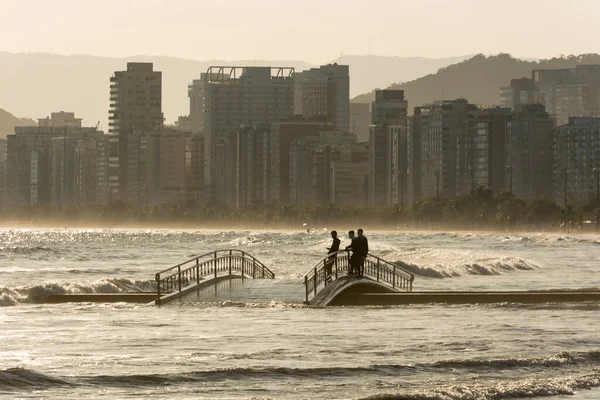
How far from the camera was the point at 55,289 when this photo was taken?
55.9 metres

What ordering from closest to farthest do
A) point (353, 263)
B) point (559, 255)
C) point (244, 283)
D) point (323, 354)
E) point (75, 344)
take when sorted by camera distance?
1. point (323, 354)
2. point (75, 344)
3. point (353, 263)
4. point (244, 283)
5. point (559, 255)

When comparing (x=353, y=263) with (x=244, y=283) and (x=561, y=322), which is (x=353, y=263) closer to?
(x=244, y=283)

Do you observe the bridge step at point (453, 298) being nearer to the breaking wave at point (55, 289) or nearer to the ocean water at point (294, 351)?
the ocean water at point (294, 351)

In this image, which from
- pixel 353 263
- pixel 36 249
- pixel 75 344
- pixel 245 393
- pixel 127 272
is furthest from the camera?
pixel 36 249

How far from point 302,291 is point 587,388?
71.4ft

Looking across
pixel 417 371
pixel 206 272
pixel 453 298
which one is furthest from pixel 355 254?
pixel 417 371

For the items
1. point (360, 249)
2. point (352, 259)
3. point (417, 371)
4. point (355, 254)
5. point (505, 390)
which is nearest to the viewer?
point (505, 390)

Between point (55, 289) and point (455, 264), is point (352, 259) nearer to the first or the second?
point (55, 289)

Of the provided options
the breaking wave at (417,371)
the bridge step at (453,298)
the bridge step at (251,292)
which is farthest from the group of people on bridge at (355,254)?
the breaking wave at (417,371)

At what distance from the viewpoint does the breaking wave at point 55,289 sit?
53406mm

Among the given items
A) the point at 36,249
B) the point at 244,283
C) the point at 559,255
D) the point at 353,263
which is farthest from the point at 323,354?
the point at 36,249

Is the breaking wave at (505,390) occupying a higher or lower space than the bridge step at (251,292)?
lower

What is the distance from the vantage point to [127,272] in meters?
93.7

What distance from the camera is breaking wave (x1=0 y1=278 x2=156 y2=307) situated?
53406 mm
